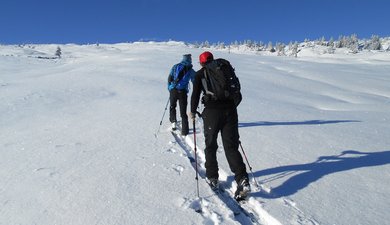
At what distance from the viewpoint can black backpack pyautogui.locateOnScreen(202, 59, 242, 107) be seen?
5.36 metres

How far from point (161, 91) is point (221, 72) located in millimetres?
11134

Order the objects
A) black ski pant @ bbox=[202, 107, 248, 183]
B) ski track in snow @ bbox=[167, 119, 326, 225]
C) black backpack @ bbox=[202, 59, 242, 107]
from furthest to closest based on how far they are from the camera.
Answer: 1. black ski pant @ bbox=[202, 107, 248, 183]
2. black backpack @ bbox=[202, 59, 242, 107]
3. ski track in snow @ bbox=[167, 119, 326, 225]

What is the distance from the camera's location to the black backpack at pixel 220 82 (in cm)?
536

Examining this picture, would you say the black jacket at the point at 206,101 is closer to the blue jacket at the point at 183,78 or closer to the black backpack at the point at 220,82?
the black backpack at the point at 220,82

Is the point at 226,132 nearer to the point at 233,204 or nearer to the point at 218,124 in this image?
the point at 218,124

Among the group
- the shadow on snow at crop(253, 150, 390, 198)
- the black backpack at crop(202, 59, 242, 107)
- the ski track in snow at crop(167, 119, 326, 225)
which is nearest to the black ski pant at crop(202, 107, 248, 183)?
the black backpack at crop(202, 59, 242, 107)

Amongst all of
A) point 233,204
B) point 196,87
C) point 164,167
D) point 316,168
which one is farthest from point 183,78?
point 233,204

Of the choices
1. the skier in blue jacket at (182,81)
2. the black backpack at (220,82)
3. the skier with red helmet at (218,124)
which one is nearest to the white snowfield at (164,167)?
the skier with red helmet at (218,124)

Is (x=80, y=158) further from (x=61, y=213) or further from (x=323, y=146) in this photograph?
(x=323, y=146)

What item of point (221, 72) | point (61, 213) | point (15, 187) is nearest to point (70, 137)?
point (15, 187)

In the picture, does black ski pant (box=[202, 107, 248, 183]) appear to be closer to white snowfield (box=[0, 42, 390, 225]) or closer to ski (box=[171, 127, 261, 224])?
ski (box=[171, 127, 261, 224])

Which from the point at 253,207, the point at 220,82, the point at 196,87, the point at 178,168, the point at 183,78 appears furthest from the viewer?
the point at 183,78

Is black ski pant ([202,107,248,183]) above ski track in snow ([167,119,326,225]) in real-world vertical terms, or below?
above

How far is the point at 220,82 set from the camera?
17.6 ft
